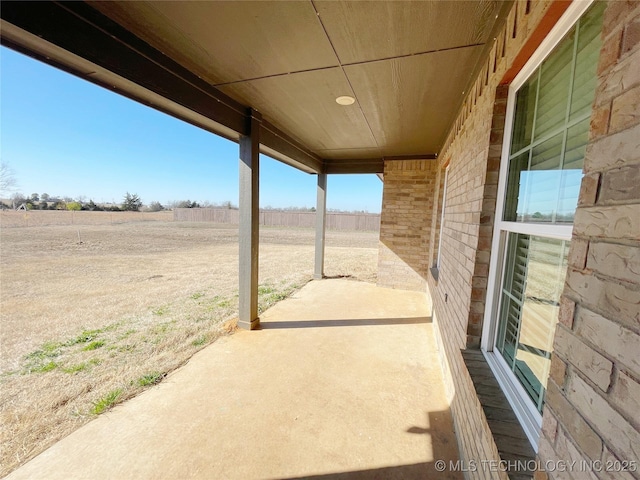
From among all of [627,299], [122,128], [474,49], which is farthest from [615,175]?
[122,128]

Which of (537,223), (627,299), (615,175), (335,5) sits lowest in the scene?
(627,299)

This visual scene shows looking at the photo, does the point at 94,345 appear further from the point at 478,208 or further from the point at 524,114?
the point at 524,114

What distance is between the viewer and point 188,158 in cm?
2489

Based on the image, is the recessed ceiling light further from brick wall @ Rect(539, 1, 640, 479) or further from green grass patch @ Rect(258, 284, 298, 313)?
green grass patch @ Rect(258, 284, 298, 313)

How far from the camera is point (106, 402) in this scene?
1.93 m

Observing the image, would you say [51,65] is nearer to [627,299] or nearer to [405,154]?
[627,299]

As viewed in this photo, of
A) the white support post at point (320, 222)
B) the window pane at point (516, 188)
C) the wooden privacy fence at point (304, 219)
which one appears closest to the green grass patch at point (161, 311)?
the white support post at point (320, 222)

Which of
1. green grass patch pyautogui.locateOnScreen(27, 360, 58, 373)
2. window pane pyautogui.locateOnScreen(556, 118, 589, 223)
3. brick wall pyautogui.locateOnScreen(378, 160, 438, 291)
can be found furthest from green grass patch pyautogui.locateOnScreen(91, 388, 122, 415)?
brick wall pyautogui.locateOnScreen(378, 160, 438, 291)

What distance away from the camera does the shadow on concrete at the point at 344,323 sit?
344cm

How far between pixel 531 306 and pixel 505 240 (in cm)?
44

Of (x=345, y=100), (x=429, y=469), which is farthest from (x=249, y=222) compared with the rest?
(x=429, y=469)

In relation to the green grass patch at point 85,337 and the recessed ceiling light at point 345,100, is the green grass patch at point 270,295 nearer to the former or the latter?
the green grass patch at point 85,337

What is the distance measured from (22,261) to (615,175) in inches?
455

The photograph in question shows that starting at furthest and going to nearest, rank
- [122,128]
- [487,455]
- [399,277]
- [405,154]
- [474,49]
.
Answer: [122,128]
[399,277]
[405,154]
[474,49]
[487,455]
